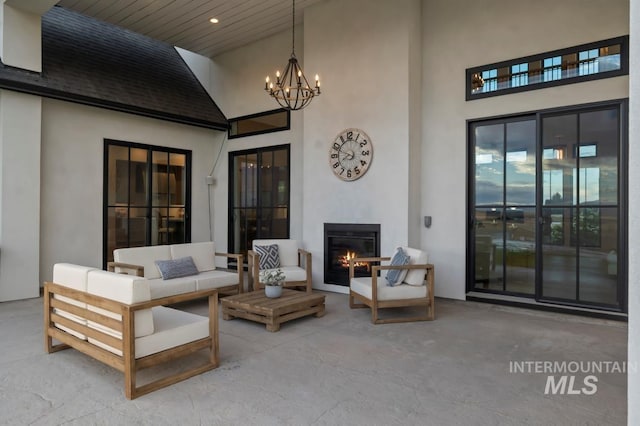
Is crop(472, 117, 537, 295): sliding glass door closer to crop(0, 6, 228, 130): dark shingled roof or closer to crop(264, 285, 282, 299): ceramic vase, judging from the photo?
crop(264, 285, 282, 299): ceramic vase

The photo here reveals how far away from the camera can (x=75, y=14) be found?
7.52 meters

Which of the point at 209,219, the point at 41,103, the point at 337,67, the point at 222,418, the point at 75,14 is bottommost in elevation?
the point at 222,418

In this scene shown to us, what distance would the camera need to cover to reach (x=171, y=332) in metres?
3.04

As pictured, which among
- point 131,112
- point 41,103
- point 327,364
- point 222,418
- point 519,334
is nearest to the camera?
point 222,418

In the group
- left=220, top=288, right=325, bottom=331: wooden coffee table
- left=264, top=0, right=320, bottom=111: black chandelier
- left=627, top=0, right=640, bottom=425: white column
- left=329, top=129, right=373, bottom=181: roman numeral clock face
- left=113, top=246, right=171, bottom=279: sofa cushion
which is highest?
left=264, top=0, right=320, bottom=111: black chandelier

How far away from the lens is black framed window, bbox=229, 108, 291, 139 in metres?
7.38

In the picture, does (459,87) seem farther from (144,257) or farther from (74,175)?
(74,175)

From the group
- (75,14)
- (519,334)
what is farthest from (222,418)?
(75,14)

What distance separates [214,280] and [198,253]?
0.66 m

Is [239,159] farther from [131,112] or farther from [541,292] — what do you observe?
[541,292]

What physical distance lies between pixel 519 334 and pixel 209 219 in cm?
612

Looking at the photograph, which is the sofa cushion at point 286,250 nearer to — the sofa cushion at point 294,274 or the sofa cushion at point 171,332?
the sofa cushion at point 294,274

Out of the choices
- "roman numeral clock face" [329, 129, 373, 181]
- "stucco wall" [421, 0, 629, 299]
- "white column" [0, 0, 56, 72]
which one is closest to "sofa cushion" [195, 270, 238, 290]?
"roman numeral clock face" [329, 129, 373, 181]

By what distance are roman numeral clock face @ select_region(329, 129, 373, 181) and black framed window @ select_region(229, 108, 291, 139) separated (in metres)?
1.39
